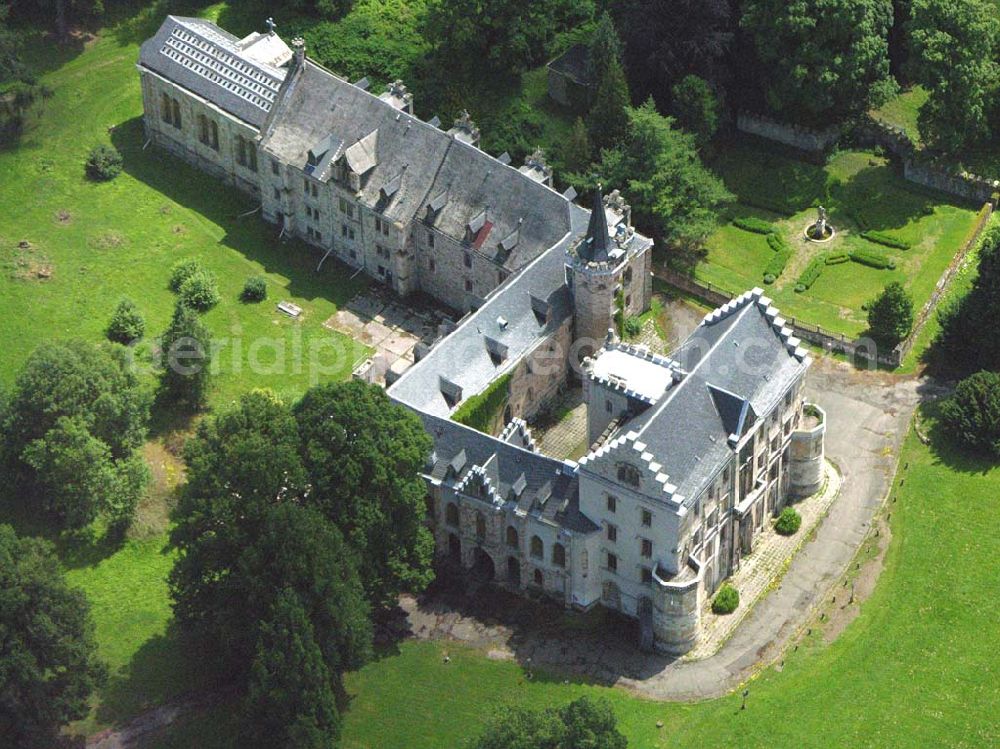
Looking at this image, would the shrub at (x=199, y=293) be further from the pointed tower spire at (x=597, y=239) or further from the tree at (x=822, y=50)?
the tree at (x=822, y=50)

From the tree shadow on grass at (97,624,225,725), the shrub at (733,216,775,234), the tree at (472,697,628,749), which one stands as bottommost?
the tree shadow on grass at (97,624,225,725)

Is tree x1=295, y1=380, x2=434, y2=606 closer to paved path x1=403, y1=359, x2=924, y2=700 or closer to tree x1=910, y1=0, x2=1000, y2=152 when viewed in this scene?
paved path x1=403, y1=359, x2=924, y2=700

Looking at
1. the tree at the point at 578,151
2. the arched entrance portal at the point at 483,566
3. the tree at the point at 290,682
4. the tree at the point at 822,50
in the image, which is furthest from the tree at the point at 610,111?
the tree at the point at 290,682

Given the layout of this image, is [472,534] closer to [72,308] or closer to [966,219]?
[72,308]

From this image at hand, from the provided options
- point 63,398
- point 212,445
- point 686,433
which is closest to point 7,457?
point 63,398

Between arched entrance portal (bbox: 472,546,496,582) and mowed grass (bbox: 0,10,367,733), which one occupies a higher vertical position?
mowed grass (bbox: 0,10,367,733)

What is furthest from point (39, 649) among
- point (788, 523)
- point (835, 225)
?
point (835, 225)

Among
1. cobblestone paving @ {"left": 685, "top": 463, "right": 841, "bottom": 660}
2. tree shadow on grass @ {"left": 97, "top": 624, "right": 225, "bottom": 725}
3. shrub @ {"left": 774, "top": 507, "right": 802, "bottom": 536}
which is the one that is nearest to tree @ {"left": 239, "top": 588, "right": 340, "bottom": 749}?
tree shadow on grass @ {"left": 97, "top": 624, "right": 225, "bottom": 725}
